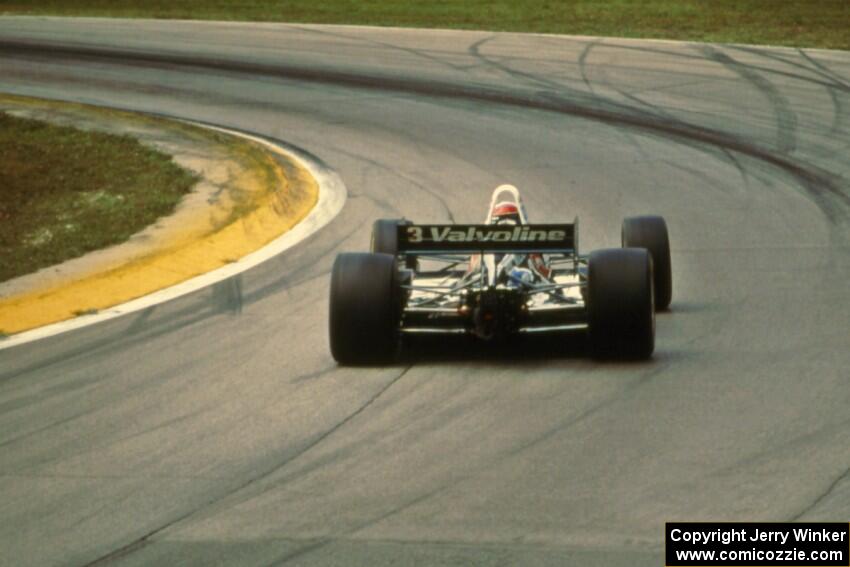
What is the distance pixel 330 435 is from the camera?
898cm

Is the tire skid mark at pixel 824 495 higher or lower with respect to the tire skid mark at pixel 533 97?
higher

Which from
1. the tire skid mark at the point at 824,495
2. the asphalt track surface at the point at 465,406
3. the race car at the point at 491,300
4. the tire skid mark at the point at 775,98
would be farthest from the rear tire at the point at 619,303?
the tire skid mark at the point at 775,98

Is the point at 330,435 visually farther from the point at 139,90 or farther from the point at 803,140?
the point at 139,90

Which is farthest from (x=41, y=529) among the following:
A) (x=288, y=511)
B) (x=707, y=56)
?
(x=707, y=56)

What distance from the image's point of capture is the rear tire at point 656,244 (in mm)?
11953

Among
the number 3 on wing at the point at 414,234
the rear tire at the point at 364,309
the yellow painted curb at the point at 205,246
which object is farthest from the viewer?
the yellow painted curb at the point at 205,246

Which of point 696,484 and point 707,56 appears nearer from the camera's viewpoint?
point 696,484

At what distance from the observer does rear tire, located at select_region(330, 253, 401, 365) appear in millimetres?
10305

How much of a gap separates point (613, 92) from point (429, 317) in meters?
13.9

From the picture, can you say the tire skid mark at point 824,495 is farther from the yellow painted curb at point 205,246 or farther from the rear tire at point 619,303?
the yellow painted curb at point 205,246

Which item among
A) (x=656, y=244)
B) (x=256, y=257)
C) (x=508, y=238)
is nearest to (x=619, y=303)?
(x=508, y=238)

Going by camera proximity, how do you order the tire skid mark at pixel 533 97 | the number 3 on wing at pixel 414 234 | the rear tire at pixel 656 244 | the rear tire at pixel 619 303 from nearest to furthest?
1. the rear tire at pixel 619 303
2. the number 3 on wing at pixel 414 234
3. the rear tire at pixel 656 244
4. the tire skid mark at pixel 533 97

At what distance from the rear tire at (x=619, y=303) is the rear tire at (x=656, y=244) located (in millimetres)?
1648

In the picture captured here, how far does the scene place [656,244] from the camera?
1192cm
